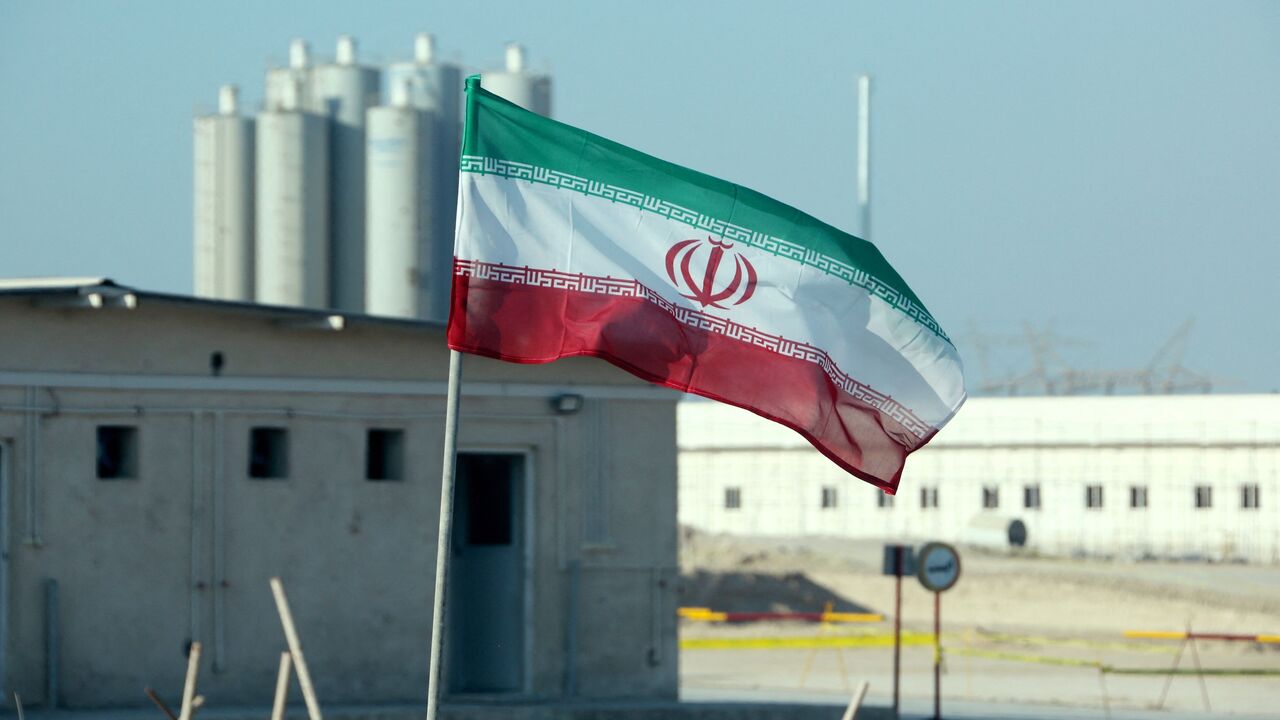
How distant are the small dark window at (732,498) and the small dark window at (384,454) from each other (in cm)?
4609

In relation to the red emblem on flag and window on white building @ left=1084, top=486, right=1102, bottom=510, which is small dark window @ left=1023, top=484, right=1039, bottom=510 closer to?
window on white building @ left=1084, top=486, right=1102, bottom=510

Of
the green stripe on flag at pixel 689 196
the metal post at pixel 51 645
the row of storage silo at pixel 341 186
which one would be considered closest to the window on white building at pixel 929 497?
the row of storage silo at pixel 341 186

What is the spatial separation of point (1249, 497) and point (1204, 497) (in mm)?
1265

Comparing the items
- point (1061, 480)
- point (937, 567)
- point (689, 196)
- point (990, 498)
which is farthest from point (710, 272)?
point (990, 498)

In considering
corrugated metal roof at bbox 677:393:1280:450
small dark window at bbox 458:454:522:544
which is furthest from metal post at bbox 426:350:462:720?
corrugated metal roof at bbox 677:393:1280:450

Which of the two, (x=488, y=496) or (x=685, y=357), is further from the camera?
(x=488, y=496)

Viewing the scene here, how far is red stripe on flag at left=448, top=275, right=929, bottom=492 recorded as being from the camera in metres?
9.20

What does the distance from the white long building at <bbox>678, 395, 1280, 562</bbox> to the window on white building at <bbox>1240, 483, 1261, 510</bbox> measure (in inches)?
1.4

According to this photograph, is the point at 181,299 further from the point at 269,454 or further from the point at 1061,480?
the point at 1061,480

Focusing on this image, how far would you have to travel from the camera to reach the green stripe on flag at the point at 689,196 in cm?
923

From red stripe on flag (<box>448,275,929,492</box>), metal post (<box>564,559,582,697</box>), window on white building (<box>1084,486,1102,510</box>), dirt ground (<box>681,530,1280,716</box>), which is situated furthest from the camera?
window on white building (<box>1084,486,1102,510</box>)

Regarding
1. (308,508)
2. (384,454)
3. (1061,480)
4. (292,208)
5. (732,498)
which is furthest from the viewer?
(732,498)

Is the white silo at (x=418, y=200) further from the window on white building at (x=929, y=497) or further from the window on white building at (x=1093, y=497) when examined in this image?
the window on white building at (x=1093, y=497)

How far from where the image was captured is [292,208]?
159ft
